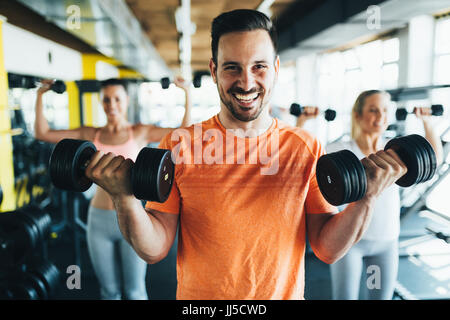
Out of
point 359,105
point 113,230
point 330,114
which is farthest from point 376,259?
point 113,230

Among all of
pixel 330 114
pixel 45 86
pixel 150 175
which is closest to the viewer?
pixel 150 175

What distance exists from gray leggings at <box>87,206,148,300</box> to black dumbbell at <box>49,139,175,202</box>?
0.82m

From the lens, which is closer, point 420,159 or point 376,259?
point 420,159

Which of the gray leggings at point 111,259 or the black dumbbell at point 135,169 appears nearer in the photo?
the black dumbbell at point 135,169

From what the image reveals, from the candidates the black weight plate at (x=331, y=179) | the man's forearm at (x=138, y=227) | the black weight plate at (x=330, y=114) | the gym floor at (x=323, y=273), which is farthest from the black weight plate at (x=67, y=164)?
the black weight plate at (x=330, y=114)

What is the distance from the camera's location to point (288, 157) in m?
0.87

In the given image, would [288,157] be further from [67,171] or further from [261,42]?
[67,171]

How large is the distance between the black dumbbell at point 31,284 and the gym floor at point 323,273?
0.47 feet

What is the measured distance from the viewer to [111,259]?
5.46 ft

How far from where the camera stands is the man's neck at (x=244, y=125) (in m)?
0.90

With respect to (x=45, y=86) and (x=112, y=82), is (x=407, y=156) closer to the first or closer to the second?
(x=112, y=82)

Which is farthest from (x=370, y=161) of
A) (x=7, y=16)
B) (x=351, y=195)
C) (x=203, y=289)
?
(x=7, y=16)

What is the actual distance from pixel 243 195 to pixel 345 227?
0.27m

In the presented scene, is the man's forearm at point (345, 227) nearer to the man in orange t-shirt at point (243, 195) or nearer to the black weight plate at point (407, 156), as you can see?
the man in orange t-shirt at point (243, 195)
